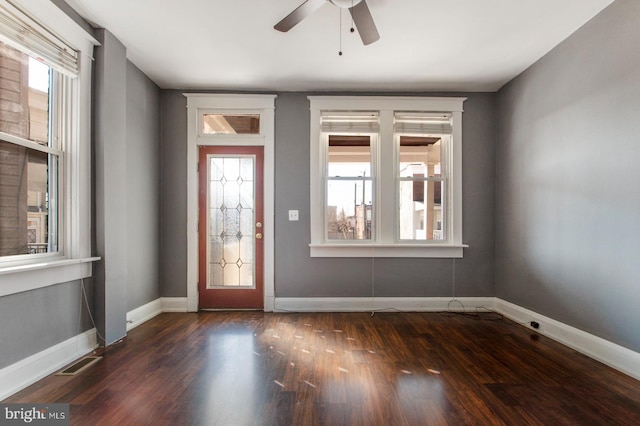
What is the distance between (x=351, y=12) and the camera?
216cm

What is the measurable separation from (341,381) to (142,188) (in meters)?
2.88

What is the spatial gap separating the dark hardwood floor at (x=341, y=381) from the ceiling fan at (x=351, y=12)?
250 cm

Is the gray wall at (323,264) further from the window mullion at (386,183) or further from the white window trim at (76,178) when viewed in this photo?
the white window trim at (76,178)

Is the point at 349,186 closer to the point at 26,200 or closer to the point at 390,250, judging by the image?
the point at 390,250

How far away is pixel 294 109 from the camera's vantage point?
12.8 feet

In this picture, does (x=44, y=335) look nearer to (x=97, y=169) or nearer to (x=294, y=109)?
(x=97, y=169)

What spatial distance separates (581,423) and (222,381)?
218 cm

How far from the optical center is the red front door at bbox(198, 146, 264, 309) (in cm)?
387

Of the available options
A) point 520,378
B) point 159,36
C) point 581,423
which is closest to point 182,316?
point 159,36

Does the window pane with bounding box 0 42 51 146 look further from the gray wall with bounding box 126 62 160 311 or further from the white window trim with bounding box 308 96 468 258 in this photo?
the white window trim with bounding box 308 96 468 258

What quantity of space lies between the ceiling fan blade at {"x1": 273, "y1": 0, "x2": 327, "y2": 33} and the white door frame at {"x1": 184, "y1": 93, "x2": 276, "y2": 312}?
168 cm

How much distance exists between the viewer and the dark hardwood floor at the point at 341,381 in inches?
70.5

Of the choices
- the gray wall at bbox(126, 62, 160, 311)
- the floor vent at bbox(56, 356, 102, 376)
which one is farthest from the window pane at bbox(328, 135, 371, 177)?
the floor vent at bbox(56, 356, 102, 376)

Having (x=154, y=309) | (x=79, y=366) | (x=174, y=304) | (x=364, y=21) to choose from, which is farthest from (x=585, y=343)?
(x=154, y=309)
